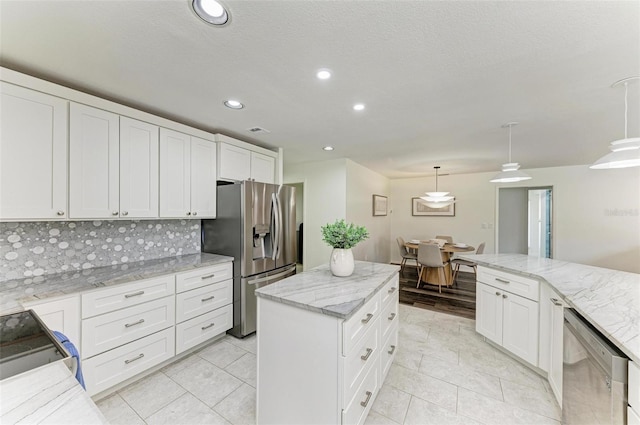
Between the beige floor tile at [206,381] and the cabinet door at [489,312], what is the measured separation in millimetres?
2428

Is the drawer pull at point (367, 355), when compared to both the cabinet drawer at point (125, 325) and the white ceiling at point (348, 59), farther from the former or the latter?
the white ceiling at point (348, 59)

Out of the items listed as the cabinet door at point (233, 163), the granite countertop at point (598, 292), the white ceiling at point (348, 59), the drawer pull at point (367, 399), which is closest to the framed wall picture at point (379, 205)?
the white ceiling at point (348, 59)

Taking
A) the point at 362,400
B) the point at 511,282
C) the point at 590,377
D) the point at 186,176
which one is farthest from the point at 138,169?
the point at 511,282

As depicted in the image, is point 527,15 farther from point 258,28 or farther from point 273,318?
point 273,318

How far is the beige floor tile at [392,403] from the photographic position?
165 centimetres

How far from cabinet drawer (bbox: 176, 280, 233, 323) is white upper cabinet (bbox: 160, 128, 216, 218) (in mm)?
781

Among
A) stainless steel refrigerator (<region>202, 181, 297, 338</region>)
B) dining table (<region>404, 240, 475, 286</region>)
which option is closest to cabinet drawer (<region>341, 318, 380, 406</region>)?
stainless steel refrigerator (<region>202, 181, 297, 338</region>)

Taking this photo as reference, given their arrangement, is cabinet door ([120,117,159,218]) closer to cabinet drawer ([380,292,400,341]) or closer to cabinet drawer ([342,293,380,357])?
cabinet drawer ([342,293,380,357])

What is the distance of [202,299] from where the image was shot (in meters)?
2.37

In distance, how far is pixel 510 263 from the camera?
2.40 m

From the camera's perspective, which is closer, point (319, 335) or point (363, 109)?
point (319, 335)

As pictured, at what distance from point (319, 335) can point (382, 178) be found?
5.27 meters

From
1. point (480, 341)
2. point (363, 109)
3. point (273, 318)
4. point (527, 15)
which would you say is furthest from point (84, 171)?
point (480, 341)

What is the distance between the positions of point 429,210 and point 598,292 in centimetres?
476
